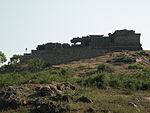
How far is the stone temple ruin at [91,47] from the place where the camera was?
40.0 metres

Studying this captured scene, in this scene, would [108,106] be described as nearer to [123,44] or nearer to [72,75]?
[72,75]

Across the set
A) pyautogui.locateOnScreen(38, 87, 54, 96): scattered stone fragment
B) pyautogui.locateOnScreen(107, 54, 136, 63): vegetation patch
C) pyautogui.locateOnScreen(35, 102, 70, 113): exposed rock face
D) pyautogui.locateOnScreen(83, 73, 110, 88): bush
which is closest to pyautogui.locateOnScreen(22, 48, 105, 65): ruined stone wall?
pyautogui.locateOnScreen(107, 54, 136, 63): vegetation patch

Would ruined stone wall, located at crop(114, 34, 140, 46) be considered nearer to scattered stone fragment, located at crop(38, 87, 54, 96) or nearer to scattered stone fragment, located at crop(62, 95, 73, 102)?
scattered stone fragment, located at crop(38, 87, 54, 96)

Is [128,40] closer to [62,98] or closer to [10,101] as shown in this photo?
[62,98]

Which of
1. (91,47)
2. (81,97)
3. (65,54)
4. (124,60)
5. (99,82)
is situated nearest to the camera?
(81,97)

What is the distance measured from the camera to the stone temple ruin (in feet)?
131

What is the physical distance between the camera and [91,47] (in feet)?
132

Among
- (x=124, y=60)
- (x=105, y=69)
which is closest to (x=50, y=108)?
(x=105, y=69)

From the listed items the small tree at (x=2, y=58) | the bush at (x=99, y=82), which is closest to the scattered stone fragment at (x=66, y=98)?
the bush at (x=99, y=82)

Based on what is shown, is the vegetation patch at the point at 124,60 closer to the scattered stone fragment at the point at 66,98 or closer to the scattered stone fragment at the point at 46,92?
the scattered stone fragment at the point at 46,92

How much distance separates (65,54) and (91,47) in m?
3.16

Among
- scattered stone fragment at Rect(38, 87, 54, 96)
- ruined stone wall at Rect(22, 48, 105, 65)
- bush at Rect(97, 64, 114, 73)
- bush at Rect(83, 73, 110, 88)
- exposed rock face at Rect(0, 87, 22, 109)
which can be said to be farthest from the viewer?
ruined stone wall at Rect(22, 48, 105, 65)

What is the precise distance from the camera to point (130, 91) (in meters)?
17.5

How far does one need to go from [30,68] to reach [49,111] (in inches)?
933
